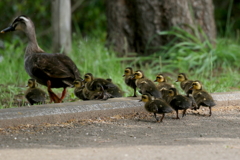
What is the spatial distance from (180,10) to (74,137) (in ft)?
21.1

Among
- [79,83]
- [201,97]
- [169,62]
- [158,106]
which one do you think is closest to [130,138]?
[158,106]

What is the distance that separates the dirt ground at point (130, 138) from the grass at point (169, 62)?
232 centimetres

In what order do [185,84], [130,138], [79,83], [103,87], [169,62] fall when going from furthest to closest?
[169,62], [185,84], [79,83], [103,87], [130,138]

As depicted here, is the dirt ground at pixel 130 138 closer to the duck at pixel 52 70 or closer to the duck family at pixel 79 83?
the duck family at pixel 79 83

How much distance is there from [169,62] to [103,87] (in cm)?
399

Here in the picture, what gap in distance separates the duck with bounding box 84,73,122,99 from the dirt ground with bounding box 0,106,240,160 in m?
0.66

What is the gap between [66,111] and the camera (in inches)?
241

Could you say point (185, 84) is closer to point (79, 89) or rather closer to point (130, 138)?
point (79, 89)

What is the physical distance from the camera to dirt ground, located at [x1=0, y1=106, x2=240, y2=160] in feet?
15.0

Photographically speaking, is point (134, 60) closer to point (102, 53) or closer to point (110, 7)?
point (102, 53)

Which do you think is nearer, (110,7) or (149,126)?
(149,126)

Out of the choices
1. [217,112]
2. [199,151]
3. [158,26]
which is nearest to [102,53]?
[158,26]

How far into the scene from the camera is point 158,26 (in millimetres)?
11172

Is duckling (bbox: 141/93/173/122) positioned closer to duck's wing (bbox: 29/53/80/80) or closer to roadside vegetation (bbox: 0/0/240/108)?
duck's wing (bbox: 29/53/80/80)
